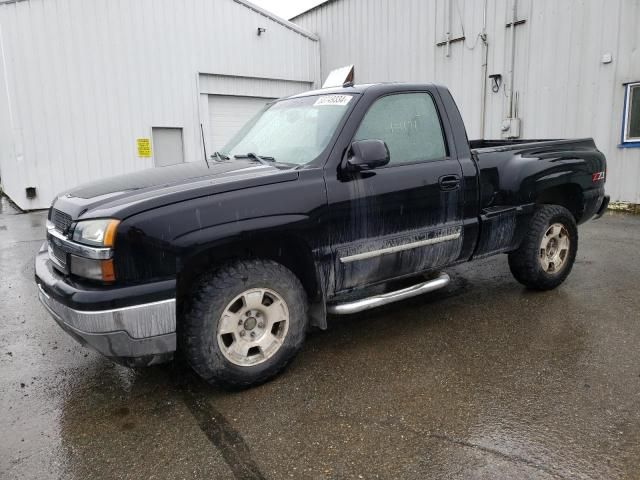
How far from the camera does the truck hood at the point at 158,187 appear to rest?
105 inches

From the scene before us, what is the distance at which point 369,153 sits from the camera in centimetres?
309

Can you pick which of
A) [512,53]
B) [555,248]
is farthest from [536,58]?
[555,248]

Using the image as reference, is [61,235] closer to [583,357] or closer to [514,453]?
[514,453]

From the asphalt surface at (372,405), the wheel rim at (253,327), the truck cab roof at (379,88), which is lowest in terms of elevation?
the asphalt surface at (372,405)

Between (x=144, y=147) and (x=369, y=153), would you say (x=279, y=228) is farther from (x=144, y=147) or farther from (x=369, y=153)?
(x=144, y=147)

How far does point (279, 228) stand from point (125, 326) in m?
1.00

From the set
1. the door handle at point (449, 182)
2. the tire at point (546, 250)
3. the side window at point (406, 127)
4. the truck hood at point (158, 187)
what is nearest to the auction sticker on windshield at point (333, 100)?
the side window at point (406, 127)

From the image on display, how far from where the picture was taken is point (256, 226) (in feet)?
9.37

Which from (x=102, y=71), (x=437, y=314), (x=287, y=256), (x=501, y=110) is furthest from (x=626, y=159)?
(x=102, y=71)

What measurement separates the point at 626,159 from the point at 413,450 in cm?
886

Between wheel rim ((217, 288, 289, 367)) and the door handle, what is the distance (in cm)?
152

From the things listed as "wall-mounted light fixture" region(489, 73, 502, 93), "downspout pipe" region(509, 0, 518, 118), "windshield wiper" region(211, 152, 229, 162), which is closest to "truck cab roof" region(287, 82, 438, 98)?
"windshield wiper" region(211, 152, 229, 162)

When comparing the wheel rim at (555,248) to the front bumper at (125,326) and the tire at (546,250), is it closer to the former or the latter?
the tire at (546,250)

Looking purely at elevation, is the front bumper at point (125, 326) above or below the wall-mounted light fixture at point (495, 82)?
below
